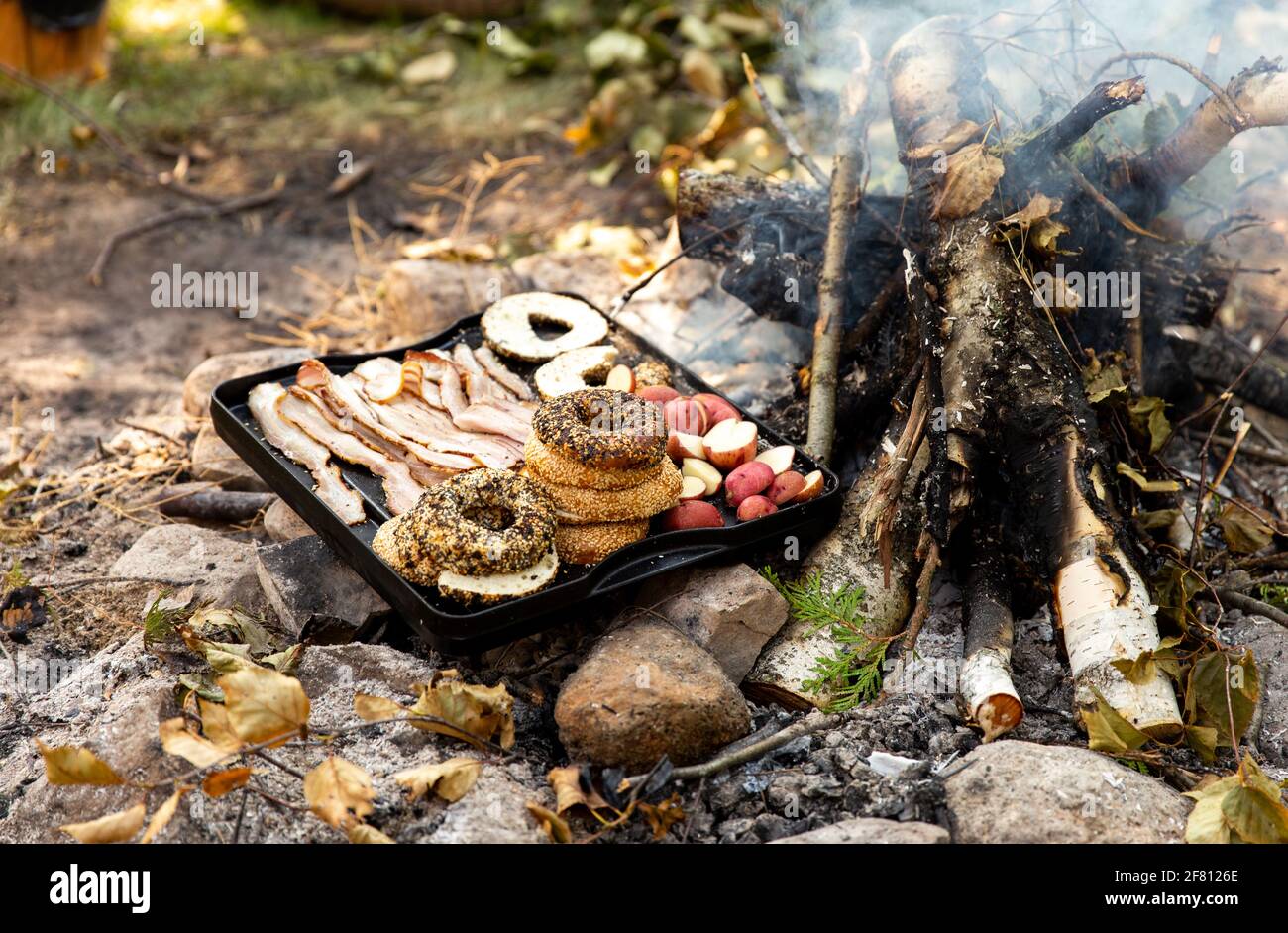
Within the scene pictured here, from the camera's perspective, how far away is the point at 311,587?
3742 millimetres

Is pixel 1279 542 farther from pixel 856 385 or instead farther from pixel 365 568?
pixel 365 568

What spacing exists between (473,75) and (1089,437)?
722cm

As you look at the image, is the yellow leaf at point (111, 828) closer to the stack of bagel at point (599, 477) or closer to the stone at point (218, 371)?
the stack of bagel at point (599, 477)

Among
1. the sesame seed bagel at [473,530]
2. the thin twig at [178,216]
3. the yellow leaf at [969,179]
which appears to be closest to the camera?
the sesame seed bagel at [473,530]

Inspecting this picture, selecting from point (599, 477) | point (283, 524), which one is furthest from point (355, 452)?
point (599, 477)

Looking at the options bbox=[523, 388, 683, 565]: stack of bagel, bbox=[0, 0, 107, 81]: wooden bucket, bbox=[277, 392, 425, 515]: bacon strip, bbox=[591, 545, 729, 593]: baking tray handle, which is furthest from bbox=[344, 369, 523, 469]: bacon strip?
bbox=[0, 0, 107, 81]: wooden bucket

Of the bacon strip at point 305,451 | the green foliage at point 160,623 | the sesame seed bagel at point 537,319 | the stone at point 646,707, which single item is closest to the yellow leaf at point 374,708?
the stone at point 646,707

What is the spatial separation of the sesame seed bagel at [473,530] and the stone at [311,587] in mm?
333

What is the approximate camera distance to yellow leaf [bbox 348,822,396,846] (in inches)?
110

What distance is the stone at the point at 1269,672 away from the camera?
11.4ft

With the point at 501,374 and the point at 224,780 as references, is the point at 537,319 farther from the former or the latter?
the point at 224,780

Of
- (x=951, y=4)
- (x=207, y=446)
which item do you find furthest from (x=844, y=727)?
(x=951, y=4)

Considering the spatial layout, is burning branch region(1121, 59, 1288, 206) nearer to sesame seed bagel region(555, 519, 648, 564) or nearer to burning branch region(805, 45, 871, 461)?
burning branch region(805, 45, 871, 461)

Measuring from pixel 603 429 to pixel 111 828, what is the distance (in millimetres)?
1855
